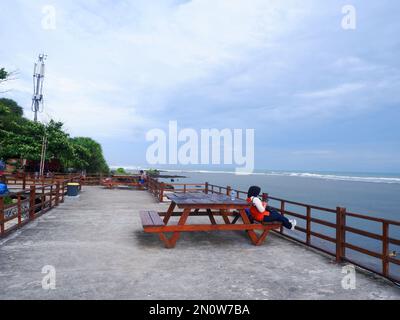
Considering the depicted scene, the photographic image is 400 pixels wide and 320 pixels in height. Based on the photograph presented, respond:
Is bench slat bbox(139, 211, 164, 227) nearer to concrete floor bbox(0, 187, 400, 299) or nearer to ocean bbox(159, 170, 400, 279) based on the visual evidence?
concrete floor bbox(0, 187, 400, 299)

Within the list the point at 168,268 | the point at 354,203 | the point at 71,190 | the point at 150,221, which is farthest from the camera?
the point at 354,203

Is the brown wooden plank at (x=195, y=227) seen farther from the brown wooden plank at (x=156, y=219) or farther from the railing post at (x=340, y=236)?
the railing post at (x=340, y=236)

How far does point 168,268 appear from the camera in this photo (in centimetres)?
554

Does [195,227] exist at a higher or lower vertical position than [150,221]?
lower

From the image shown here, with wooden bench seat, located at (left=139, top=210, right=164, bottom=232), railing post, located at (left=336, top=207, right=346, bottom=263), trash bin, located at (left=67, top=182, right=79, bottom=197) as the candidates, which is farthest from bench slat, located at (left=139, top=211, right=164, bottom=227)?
trash bin, located at (left=67, top=182, right=79, bottom=197)

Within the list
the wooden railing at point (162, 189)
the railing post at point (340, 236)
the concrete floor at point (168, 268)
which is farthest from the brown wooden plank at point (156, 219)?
the wooden railing at point (162, 189)

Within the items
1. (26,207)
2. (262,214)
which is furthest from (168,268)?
(26,207)

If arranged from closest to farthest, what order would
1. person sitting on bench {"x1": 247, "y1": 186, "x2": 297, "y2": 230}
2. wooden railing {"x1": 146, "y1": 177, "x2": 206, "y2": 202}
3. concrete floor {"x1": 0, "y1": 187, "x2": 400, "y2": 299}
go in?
concrete floor {"x1": 0, "y1": 187, "x2": 400, "y2": 299}
person sitting on bench {"x1": 247, "y1": 186, "x2": 297, "y2": 230}
wooden railing {"x1": 146, "y1": 177, "x2": 206, "y2": 202}

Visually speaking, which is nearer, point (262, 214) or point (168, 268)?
point (168, 268)

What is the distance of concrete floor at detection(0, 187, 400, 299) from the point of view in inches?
177

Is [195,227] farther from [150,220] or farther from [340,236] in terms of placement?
[340,236]

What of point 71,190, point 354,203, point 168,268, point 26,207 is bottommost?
point 354,203

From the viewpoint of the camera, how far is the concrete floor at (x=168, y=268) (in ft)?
14.7
